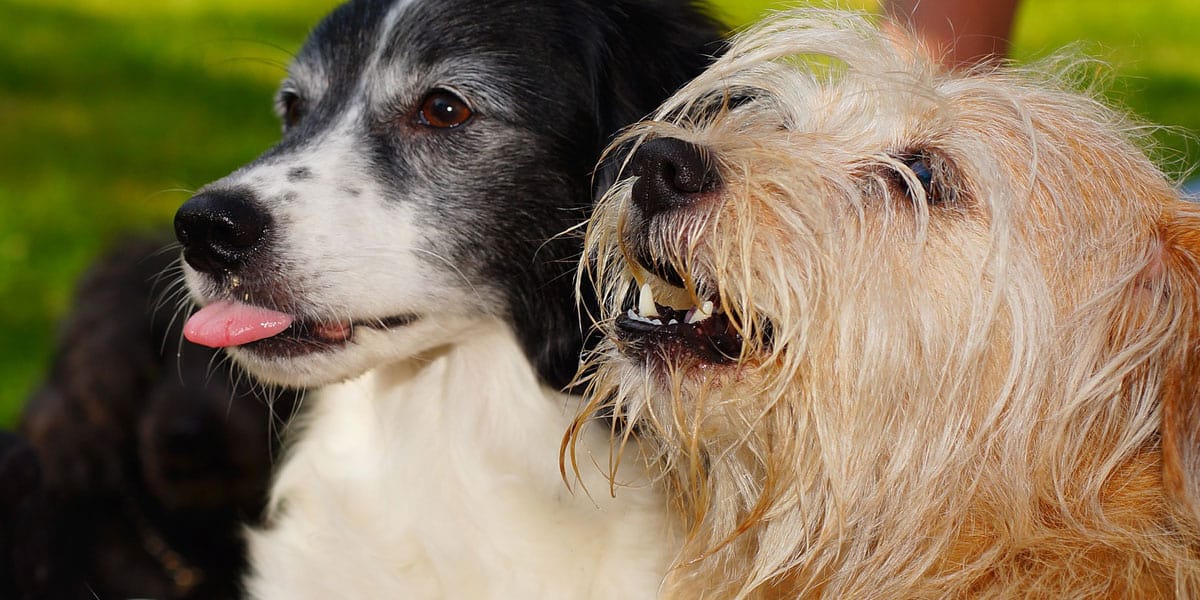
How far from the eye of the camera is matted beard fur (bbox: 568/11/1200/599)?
200 centimetres

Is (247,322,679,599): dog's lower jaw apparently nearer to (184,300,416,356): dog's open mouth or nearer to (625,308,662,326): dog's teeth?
(184,300,416,356): dog's open mouth

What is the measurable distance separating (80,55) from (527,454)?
779 cm

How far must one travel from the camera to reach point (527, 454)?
2.82m

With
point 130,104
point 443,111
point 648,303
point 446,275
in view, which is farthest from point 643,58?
point 130,104

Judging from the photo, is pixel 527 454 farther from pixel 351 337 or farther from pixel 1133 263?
pixel 1133 263

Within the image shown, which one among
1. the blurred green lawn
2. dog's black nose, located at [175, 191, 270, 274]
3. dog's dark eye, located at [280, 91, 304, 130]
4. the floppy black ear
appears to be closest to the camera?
dog's black nose, located at [175, 191, 270, 274]

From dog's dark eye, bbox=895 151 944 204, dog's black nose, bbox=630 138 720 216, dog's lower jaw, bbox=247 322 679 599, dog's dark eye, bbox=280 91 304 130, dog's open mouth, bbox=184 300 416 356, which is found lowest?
dog's lower jaw, bbox=247 322 679 599

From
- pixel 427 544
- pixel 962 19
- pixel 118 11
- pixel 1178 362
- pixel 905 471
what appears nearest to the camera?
pixel 1178 362

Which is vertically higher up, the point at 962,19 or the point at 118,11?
the point at 962,19

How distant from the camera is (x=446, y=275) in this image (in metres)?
2.64

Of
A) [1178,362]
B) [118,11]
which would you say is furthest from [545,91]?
[118,11]

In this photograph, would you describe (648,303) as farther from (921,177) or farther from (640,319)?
(921,177)

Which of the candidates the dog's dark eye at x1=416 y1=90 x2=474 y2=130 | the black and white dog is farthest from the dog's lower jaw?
the dog's dark eye at x1=416 y1=90 x2=474 y2=130

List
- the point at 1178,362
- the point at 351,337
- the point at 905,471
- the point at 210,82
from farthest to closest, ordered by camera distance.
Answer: the point at 210,82
the point at 351,337
the point at 905,471
the point at 1178,362
